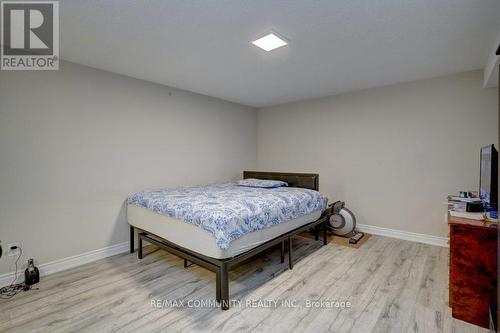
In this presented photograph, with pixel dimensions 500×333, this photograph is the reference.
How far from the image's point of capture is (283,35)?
2.18 m

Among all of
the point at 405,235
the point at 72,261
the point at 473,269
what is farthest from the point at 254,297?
the point at 405,235

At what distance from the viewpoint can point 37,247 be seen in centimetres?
254

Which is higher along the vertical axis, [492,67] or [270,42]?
[270,42]

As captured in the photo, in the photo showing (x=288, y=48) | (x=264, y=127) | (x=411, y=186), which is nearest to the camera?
(x=288, y=48)

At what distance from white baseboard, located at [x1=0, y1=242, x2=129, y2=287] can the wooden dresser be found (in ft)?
11.9

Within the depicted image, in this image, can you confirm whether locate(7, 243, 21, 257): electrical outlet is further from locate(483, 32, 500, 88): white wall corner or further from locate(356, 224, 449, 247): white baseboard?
locate(483, 32, 500, 88): white wall corner

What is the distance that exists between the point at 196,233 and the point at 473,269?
2.23m

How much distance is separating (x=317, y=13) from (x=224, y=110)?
3.00m

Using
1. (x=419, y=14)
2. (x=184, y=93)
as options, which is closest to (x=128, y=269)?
(x=184, y=93)

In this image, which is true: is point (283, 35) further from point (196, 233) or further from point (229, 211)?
point (196, 233)

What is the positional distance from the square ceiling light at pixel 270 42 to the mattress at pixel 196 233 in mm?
1863

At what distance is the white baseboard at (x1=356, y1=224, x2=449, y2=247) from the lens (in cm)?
334

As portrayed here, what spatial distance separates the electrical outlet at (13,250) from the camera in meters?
2.38

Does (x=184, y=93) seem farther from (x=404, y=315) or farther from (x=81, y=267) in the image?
(x=404, y=315)
